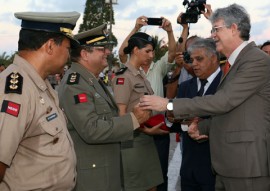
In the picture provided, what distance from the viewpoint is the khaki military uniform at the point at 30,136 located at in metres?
2.28

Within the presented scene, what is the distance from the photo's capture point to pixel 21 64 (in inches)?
101

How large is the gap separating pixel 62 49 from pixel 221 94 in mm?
1383

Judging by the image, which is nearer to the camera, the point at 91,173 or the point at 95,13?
the point at 91,173

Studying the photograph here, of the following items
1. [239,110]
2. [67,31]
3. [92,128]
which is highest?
[67,31]

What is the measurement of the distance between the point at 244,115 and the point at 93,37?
150 centimetres

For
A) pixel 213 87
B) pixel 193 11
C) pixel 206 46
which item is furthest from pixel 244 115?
pixel 193 11

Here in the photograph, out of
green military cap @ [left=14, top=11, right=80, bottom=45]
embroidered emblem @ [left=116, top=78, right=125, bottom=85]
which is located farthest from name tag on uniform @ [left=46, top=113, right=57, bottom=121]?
embroidered emblem @ [left=116, top=78, right=125, bottom=85]

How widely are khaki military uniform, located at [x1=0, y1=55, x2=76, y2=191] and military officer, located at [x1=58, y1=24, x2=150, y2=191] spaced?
77cm

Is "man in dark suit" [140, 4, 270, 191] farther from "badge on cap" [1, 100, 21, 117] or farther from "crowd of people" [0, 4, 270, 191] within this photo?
"badge on cap" [1, 100, 21, 117]

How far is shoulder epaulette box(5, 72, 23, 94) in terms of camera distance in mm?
2326

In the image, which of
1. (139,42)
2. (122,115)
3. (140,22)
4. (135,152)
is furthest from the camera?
(140,22)

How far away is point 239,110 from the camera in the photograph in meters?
3.43

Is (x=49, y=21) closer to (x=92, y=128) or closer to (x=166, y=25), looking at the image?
(x=92, y=128)

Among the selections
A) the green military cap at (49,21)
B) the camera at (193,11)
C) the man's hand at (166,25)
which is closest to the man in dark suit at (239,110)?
the green military cap at (49,21)
